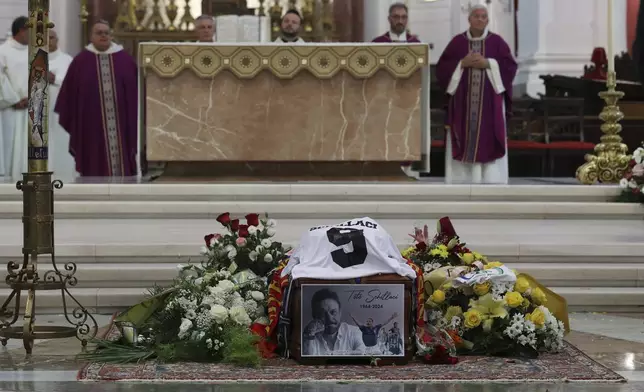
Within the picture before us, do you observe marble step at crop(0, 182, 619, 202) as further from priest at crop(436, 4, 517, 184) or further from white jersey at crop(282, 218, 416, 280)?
white jersey at crop(282, 218, 416, 280)

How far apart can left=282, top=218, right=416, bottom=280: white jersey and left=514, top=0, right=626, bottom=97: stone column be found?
11.9 metres

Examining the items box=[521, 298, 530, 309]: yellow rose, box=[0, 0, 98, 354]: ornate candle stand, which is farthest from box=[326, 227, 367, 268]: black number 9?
box=[0, 0, 98, 354]: ornate candle stand

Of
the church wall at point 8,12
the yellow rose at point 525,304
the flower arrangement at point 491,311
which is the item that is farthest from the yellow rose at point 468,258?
the church wall at point 8,12

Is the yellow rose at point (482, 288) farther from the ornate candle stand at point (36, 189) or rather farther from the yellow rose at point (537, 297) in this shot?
the ornate candle stand at point (36, 189)

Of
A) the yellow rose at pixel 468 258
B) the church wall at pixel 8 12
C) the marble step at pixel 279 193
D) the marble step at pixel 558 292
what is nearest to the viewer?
the yellow rose at pixel 468 258

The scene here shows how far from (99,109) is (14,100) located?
91cm

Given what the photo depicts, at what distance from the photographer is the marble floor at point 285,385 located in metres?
6.54

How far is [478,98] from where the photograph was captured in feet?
47.1

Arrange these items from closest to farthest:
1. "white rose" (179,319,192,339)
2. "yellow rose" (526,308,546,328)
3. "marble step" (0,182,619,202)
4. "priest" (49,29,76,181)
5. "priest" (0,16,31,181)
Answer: "white rose" (179,319,192,339) < "yellow rose" (526,308,546,328) < "marble step" (0,182,619,202) < "priest" (0,16,31,181) < "priest" (49,29,76,181)

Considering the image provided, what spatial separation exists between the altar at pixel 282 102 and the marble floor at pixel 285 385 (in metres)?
5.06

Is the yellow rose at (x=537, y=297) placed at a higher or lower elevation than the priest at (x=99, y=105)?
lower

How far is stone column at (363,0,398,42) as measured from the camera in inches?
716

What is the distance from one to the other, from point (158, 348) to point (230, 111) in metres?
6.02

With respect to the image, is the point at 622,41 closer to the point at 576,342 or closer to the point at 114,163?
the point at 114,163
